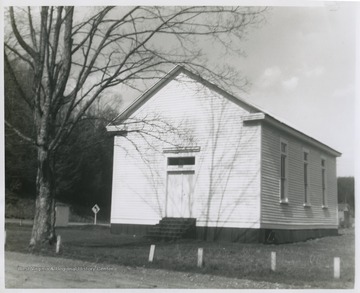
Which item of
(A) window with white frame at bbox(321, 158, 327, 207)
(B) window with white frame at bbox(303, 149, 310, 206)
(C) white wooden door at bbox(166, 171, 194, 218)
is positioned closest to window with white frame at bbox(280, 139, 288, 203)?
(B) window with white frame at bbox(303, 149, 310, 206)

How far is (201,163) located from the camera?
60.3ft

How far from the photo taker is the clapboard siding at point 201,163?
17.5 meters

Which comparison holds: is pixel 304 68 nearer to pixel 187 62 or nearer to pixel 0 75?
pixel 187 62

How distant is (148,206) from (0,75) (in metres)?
9.68

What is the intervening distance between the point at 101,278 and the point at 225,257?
4.50 m

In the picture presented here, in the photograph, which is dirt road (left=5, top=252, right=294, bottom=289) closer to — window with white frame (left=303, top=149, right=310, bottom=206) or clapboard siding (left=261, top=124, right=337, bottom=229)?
clapboard siding (left=261, top=124, right=337, bottom=229)

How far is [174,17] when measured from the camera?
12875 millimetres

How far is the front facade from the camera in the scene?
17.5 m

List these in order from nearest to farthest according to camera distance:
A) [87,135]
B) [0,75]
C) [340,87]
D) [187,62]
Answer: [0,75] → [340,87] → [187,62] → [87,135]

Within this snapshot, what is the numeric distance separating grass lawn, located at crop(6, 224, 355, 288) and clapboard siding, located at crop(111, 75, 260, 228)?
4.30ft

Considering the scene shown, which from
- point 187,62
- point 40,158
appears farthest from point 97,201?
point 187,62

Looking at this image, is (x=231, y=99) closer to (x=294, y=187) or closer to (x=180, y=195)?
(x=180, y=195)

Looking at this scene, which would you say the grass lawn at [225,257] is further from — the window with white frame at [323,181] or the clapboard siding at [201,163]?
the window with white frame at [323,181]

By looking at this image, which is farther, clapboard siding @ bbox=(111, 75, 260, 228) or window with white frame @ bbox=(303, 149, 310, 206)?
window with white frame @ bbox=(303, 149, 310, 206)
